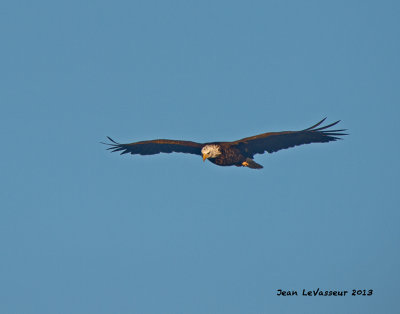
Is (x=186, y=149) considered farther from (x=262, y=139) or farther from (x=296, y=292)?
(x=296, y=292)

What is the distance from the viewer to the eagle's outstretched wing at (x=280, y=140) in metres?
25.8

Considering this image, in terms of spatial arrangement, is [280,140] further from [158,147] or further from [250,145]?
[158,147]

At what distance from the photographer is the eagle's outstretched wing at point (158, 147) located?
1088 inches

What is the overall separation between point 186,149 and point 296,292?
6247mm

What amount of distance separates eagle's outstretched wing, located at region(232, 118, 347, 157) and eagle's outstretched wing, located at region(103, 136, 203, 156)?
173cm

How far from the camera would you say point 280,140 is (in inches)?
1036

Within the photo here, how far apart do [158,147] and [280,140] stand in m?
4.59

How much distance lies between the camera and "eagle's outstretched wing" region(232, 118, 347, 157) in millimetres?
25750

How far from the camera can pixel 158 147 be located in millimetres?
28297

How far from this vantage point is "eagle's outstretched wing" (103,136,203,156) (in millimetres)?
27625

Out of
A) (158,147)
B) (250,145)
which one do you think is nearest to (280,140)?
(250,145)

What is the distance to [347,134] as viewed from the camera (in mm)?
25859

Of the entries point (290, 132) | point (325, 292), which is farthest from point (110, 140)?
point (325, 292)

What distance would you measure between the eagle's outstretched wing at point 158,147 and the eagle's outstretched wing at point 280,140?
1.73 metres
